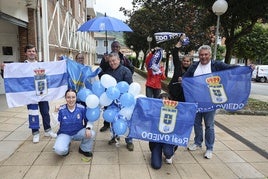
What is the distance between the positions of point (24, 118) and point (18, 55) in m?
4.29

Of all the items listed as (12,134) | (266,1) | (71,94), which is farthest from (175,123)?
(266,1)

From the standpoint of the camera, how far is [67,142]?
4.18 m

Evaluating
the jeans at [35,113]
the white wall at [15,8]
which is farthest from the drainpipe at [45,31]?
the jeans at [35,113]

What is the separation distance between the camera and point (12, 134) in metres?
5.40

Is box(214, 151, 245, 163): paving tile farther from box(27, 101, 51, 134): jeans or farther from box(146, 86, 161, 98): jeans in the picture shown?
box(27, 101, 51, 134): jeans

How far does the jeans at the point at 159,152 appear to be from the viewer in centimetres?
402

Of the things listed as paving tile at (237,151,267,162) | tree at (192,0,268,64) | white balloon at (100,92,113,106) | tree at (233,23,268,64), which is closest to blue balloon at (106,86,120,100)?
white balloon at (100,92,113,106)

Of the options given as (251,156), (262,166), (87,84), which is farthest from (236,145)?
(87,84)

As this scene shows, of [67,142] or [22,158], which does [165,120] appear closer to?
[67,142]

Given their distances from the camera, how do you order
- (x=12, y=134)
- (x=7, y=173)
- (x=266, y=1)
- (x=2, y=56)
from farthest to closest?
(x=2, y=56) < (x=266, y=1) < (x=12, y=134) < (x=7, y=173)

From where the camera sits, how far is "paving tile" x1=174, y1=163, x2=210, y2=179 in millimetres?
3816

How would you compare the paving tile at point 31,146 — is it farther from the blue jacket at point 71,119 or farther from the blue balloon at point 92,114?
the blue balloon at point 92,114

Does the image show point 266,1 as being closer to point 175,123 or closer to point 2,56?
point 175,123

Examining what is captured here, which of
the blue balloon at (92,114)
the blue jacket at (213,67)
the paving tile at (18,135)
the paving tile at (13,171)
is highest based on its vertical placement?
the blue jacket at (213,67)
